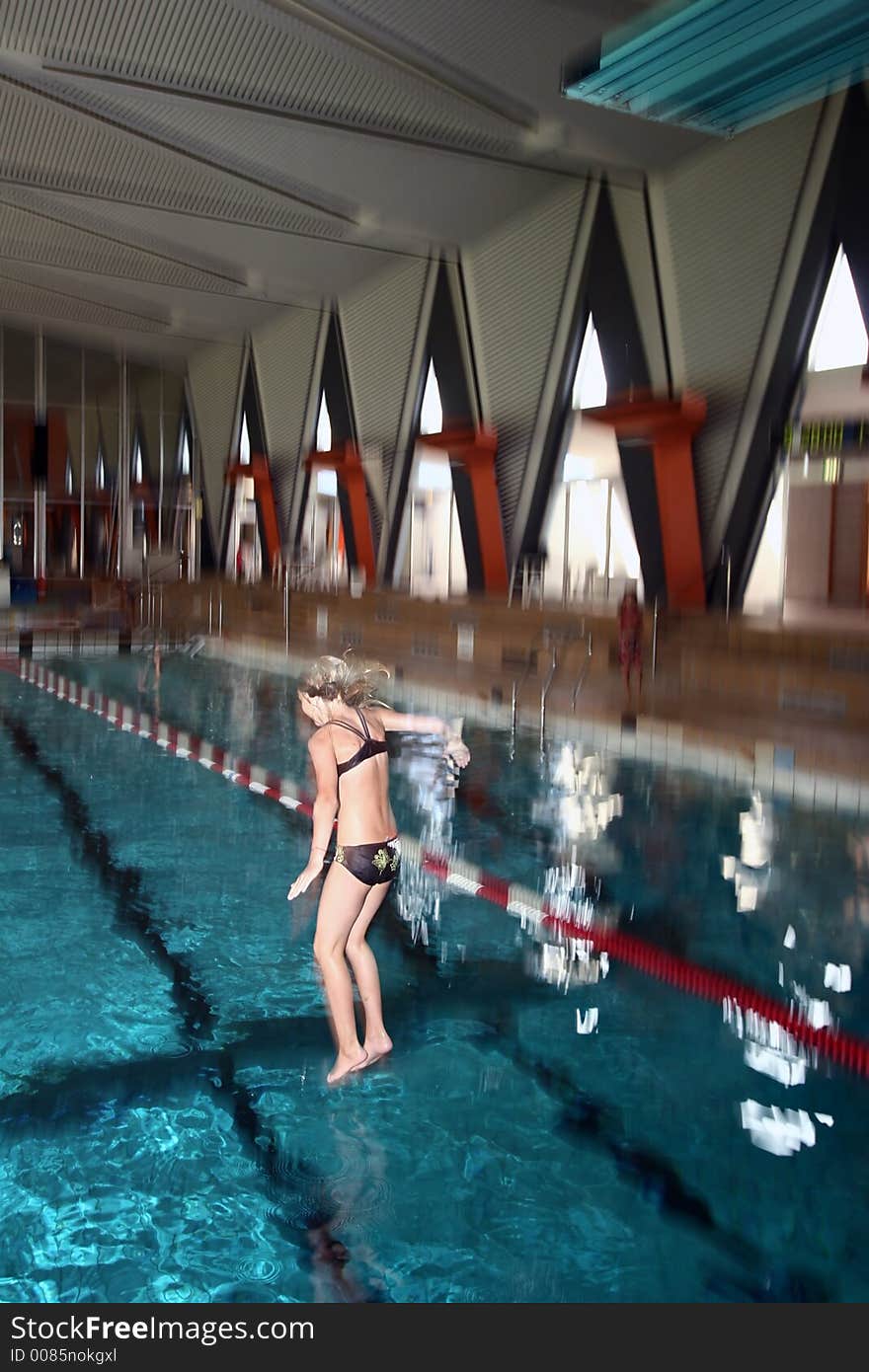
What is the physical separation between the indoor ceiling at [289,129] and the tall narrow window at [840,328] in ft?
8.20

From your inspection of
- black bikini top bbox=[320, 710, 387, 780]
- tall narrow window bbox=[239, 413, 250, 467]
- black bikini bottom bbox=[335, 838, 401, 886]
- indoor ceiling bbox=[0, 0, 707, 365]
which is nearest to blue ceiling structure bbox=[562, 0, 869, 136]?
indoor ceiling bbox=[0, 0, 707, 365]

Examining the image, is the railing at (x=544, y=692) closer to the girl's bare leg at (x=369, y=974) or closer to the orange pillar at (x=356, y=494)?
the girl's bare leg at (x=369, y=974)

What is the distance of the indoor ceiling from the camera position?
11.1m

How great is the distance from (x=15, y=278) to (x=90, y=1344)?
23.6 m

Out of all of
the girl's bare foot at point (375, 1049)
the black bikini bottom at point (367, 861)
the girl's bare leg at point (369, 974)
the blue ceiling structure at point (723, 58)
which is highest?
the blue ceiling structure at point (723, 58)

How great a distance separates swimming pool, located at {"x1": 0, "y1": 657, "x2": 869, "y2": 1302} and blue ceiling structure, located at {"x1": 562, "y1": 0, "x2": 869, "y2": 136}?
18.0ft

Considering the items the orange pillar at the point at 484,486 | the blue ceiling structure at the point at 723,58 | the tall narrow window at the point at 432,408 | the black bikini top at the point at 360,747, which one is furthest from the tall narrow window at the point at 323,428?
the black bikini top at the point at 360,747

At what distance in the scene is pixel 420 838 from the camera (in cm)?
730

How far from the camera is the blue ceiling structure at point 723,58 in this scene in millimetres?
7883

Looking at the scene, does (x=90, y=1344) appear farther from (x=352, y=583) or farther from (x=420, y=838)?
(x=352, y=583)

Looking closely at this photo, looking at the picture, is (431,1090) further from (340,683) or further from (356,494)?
(356,494)

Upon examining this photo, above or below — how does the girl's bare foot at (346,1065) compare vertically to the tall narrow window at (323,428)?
below

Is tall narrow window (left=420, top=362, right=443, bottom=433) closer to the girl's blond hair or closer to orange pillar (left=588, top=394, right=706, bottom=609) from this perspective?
orange pillar (left=588, top=394, right=706, bottom=609)

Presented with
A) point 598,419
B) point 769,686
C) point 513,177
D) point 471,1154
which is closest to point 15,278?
point 513,177
